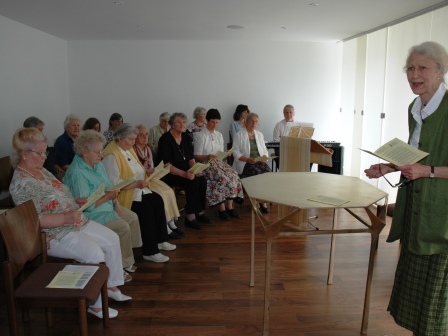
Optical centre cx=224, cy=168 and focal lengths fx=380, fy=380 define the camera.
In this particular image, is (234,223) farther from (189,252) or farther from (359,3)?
(359,3)

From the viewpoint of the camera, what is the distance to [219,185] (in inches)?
181

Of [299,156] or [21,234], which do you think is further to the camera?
[299,156]

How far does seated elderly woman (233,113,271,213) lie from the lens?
499 centimetres

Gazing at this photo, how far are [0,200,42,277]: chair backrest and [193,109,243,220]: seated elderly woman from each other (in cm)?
257

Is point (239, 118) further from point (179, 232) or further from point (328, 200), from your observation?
point (328, 200)

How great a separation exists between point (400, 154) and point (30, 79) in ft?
18.1

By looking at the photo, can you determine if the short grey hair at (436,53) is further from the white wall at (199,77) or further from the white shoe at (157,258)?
the white wall at (199,77)

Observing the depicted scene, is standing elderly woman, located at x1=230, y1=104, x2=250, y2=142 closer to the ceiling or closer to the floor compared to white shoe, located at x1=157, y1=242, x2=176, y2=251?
closer to the ceiling

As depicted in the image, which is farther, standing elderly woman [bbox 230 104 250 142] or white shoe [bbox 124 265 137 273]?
standing elderly woman [bbox 230 104 250 142]

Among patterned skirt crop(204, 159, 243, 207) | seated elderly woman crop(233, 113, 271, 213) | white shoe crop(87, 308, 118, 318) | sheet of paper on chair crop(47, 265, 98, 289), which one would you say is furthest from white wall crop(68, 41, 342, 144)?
sheet of paper on chair crop(47, 265, 98, 289)

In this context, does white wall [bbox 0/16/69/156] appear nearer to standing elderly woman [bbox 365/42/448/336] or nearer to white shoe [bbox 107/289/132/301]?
white shoe [bbox 107/289/132/301]

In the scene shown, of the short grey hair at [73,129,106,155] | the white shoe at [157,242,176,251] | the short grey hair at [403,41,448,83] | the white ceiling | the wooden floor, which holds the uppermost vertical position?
the white ceiling

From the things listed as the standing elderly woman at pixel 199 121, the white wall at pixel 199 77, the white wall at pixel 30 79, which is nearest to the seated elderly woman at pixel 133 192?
the standing elderly woman at pixel 199 121

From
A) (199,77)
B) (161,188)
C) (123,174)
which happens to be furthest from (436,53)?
(199,77)
